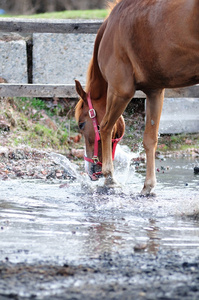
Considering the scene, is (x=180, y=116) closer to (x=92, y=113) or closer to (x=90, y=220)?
(x=92, y=113)

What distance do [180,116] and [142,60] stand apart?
212 inches

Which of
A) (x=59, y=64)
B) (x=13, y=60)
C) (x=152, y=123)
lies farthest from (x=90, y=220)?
(x=59, y=64)

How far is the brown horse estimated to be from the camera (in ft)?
13.1

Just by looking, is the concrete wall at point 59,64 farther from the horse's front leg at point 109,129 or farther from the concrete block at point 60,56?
the horse's front leg at point 109,129

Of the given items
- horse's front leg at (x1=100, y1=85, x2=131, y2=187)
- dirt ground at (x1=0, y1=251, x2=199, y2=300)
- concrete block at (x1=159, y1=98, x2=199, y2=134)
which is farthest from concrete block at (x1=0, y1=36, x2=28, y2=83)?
dirt ground at (x1=0, y1=251, x2=199, y2=300)

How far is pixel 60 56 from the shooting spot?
392 inches

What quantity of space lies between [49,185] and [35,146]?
253 cm

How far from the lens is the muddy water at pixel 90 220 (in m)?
2.88

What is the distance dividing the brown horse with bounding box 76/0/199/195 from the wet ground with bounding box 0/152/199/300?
2.34 feet

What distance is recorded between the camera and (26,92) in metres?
7.05

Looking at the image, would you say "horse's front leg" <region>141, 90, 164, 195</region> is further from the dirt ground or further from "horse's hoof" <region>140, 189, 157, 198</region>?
the dirt ground

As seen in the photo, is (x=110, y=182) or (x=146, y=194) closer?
(x=146, y=194)

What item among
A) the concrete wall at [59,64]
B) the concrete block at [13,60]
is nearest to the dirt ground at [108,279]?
the concrete wall at [59,64]

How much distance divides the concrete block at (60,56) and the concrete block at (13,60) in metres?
0.24
